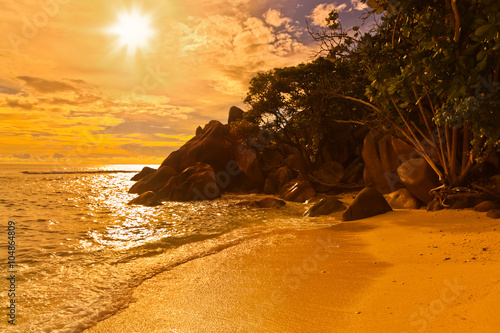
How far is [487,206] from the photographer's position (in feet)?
21.2

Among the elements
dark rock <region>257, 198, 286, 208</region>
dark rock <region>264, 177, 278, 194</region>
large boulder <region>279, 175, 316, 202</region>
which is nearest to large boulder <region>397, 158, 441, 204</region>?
dark rock <region>257, 198, 286, 208</region>

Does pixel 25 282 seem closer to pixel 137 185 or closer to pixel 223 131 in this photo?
pixel 137 185

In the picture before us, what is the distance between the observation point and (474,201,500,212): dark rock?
643cm

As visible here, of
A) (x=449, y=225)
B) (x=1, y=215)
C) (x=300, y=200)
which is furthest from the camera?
(x=300, y=200)

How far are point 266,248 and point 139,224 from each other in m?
5.91

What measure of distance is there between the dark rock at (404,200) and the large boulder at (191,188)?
41.1 ft

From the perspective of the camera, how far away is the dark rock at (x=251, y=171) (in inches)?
973

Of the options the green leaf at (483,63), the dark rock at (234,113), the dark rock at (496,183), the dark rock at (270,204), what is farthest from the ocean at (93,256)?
the dark rock at (234,113)

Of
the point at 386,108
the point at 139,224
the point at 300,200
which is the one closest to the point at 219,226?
the point at 139,224

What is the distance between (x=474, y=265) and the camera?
10.9 ft

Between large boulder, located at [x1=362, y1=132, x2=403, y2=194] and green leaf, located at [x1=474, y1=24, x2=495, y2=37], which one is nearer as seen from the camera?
green leaf, located at [x1=474, y1=24, x2=495, y2=37]

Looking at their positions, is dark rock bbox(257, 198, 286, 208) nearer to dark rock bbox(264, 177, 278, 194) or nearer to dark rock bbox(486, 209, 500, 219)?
dark rock bbox(264, 177, 278, 194)

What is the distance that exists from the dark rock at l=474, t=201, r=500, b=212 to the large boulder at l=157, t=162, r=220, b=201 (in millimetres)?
15718

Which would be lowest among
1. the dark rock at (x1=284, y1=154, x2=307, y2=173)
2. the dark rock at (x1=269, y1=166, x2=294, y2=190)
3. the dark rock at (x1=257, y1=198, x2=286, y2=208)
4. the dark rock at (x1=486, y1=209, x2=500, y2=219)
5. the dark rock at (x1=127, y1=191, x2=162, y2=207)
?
the dark rock at (x1=257, y1=198, x2=286, y2=208)
